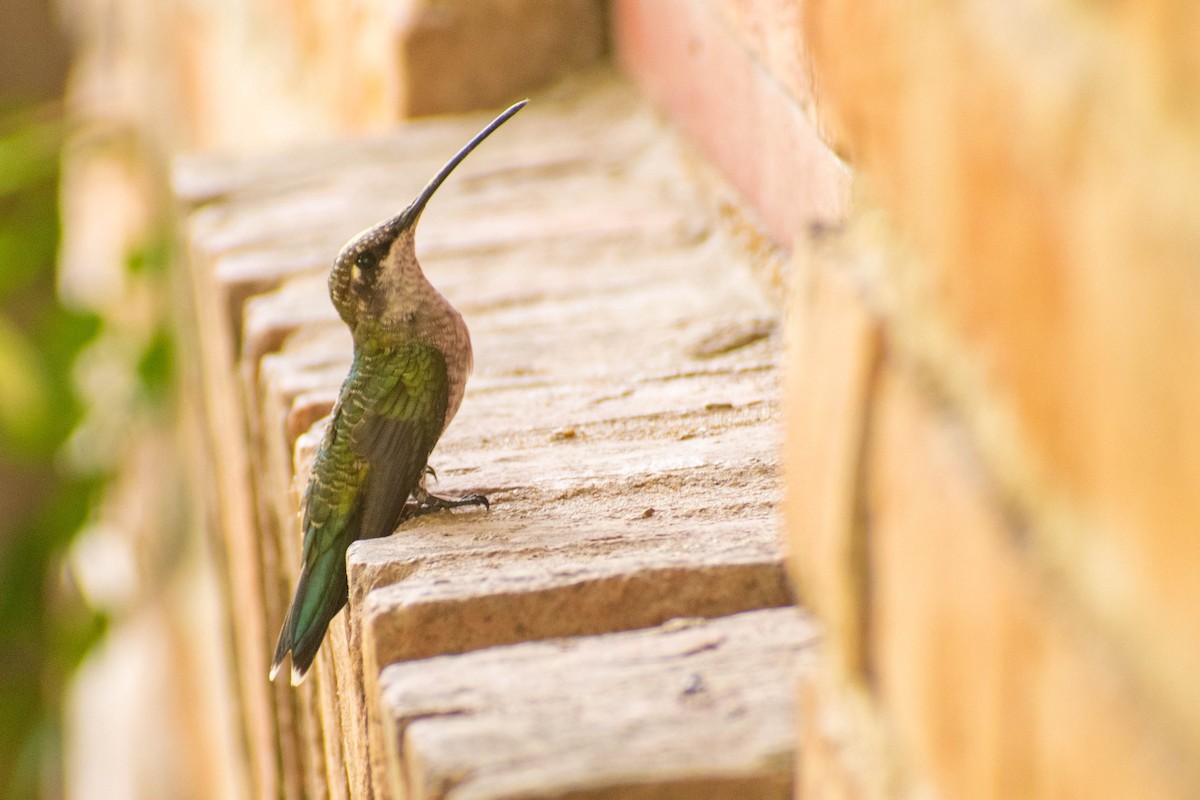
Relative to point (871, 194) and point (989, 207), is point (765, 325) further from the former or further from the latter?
point (989, 207)

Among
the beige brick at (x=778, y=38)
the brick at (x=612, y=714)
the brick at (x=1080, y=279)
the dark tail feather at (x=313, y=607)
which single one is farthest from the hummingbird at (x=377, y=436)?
the brick at (x=1080, y=279)

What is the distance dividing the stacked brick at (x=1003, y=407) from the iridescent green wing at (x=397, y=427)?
853 mm

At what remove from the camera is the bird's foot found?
1623 mm

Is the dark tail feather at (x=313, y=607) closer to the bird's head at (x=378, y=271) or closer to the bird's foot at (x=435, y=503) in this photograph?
the bird's foot at (x=435, y=503)

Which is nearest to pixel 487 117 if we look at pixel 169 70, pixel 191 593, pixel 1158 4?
pixel 1158 4

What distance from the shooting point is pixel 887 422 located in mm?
723

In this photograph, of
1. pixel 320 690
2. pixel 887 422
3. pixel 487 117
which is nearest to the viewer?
pixel 887 422

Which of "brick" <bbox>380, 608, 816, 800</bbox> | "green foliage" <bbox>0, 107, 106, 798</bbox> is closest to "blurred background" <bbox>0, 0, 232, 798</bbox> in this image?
"green foliage" <bbox>0, 107, 106, 798</bbox>

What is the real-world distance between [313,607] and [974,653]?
3.61 feet

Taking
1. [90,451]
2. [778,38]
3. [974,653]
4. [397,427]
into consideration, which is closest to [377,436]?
[397,427]

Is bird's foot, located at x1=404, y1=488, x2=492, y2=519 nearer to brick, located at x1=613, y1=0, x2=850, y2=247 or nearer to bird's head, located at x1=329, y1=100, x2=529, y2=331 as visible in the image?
bird's head, located at x1=329, y1=100, x2=529, y2=331

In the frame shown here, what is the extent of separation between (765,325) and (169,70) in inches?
201

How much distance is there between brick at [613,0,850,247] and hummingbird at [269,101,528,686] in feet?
1.61

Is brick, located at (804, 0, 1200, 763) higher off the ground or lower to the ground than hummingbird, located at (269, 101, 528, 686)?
higher
